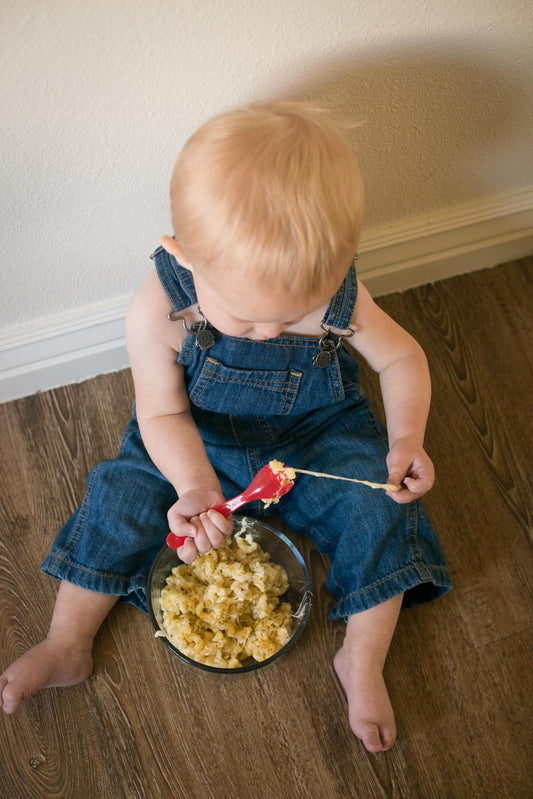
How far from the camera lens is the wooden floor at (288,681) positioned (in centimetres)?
96

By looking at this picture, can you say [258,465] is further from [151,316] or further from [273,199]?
[273,199]

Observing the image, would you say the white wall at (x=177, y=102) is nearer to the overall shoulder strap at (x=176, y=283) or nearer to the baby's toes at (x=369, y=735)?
the overall shoulder strap at (x=176, y=283)

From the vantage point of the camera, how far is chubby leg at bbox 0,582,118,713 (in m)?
0.94

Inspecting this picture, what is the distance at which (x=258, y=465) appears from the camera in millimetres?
1029

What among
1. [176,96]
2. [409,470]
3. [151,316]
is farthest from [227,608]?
[176,96]

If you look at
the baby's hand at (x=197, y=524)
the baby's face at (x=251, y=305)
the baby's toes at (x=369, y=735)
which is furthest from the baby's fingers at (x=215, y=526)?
the baby's toes at (x=369, y=735)

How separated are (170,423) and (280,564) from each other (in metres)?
0.28

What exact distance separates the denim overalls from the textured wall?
0.50ft

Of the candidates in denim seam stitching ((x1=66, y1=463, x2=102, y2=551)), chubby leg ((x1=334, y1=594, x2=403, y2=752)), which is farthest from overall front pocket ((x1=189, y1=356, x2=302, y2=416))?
chubby leg ((x1=334, y1=594, x2=403, y2=752))

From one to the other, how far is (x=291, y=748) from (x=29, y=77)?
94cm

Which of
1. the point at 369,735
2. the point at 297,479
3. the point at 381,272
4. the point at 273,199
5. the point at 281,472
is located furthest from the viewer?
the point at 381,272

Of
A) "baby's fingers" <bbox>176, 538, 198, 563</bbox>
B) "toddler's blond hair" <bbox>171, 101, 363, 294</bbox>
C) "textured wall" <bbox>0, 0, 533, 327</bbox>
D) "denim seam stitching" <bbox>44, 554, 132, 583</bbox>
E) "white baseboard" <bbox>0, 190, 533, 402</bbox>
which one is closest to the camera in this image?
"toddler's blond hair" <bbox>171, 101, 363, 294</bbox>

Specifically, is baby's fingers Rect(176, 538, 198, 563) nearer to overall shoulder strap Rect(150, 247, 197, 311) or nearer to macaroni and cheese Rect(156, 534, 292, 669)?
macaroni and cheese Rect(156, 534, 292, 669)

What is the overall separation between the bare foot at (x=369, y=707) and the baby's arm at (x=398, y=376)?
0.98 feet
